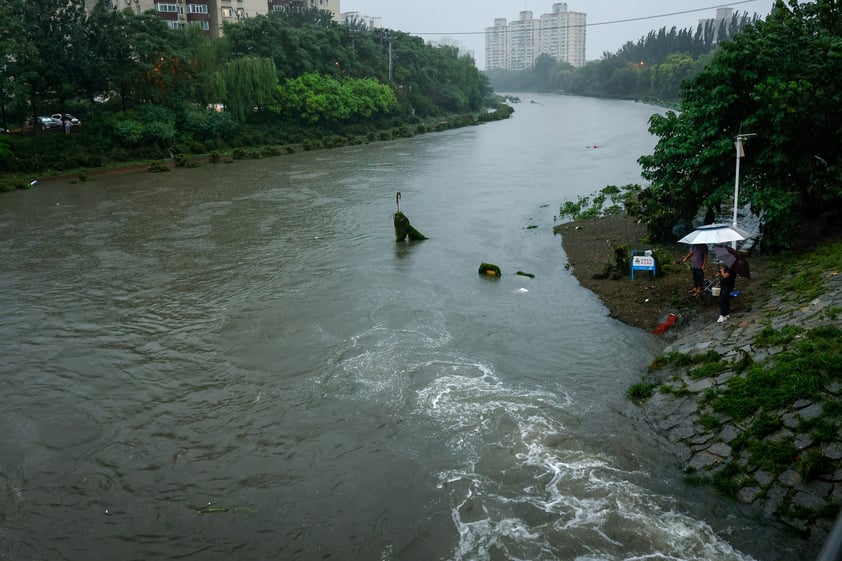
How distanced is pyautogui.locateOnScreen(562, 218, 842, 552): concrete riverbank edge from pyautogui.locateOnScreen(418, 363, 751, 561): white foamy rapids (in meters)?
0.87

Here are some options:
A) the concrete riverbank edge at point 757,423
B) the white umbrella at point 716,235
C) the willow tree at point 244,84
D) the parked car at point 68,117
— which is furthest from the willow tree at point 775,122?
the willow tree at point 244,84

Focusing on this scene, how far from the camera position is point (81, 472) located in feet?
30.9

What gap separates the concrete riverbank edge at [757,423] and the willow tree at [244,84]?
142ft

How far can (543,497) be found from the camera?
8.45m

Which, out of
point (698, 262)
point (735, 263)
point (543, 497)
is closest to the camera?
point (543, 497)

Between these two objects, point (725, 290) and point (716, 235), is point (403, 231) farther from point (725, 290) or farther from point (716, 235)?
point (725, 290)

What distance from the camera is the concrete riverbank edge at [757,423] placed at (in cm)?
751

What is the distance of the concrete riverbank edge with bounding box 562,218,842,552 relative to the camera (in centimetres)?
751

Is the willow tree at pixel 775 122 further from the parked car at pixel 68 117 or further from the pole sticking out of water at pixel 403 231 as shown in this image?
the parked car at pixel 68 117

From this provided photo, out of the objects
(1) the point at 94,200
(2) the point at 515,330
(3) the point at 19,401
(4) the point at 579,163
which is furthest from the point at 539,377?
(4) the point at 579,163

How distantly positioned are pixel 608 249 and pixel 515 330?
6.42m

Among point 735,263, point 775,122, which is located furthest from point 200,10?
point 735,263

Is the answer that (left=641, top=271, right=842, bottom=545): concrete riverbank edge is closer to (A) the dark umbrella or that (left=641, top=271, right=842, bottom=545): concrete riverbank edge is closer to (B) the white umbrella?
(A) the dark umbrella

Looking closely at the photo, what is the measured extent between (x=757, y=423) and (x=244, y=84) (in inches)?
1843
